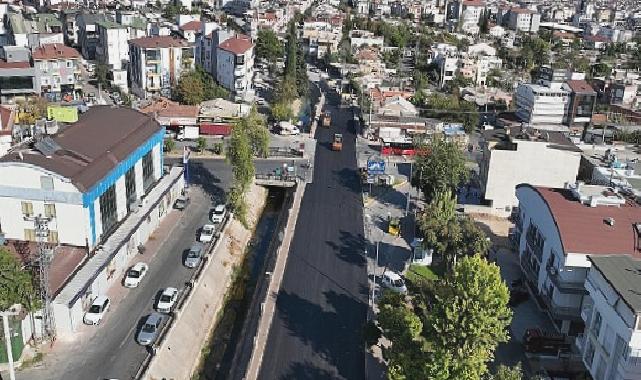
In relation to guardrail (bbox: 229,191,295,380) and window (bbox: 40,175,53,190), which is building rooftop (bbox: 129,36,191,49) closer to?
guardrail (bbox: 229,191,295,380)

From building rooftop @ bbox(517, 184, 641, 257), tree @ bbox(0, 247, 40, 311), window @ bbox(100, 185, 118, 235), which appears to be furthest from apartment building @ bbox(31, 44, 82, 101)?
building rooftop @ bbox(517, 184, 641, 257)

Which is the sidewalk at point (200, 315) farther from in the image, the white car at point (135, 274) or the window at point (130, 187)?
the window at point (130, 187)

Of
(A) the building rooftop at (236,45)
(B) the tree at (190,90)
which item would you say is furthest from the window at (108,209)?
(A) the building rooftop at (236,45)

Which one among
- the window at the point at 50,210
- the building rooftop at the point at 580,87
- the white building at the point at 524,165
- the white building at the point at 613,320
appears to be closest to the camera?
the white building at the point at 613,320

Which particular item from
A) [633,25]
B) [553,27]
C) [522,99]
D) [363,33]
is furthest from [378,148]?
[633,25]

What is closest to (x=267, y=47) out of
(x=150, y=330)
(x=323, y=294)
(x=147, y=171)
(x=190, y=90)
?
(x=190, y=90)

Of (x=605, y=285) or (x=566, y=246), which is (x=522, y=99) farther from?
(x=605, y=285)

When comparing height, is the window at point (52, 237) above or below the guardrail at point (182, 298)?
above
